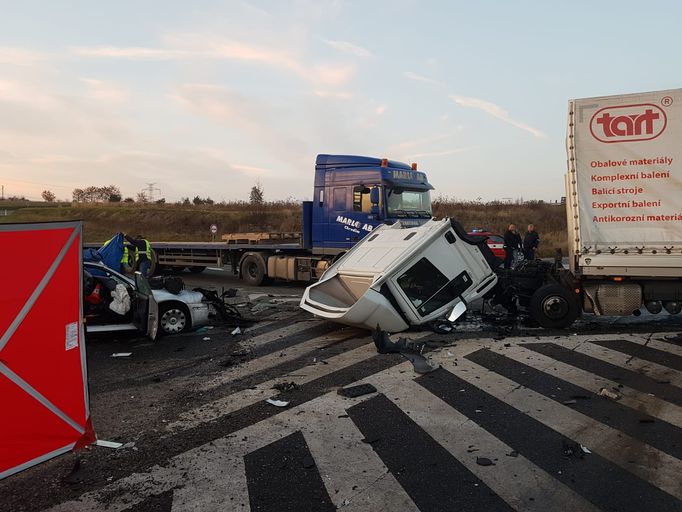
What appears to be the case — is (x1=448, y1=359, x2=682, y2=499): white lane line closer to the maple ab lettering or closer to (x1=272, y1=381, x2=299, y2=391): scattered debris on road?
(x1=272, y1=381, x2=299, y2=391): scattered debris on road

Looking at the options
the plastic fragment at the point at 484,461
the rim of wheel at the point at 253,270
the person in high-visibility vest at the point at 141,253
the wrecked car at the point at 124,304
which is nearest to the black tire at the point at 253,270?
the rim of wheel at the point at 253,270

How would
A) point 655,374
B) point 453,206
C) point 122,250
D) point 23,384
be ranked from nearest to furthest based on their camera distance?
point 23,384
point 655,374
point 122,250
point 453,206

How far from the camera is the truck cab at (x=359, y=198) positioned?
12086mm

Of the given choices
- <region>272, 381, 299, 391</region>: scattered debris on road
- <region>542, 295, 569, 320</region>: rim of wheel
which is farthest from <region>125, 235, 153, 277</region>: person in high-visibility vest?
<region>542, 295, 569, 320</region>: rim of wheel

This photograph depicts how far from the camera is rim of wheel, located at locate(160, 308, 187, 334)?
28.1 ft

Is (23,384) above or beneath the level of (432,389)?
above

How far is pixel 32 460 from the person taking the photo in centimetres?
336

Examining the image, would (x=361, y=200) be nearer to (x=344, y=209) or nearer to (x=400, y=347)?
(x=344, y=209)

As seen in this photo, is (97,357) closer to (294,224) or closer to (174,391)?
(174,391)

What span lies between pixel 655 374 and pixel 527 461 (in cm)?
324

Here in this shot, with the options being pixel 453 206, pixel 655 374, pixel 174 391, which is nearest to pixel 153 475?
pixel 174 391

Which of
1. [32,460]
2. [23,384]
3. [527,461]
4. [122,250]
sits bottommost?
[527,461]

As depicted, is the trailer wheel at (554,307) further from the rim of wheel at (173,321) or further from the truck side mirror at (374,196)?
the rim of wheel at (173,321)

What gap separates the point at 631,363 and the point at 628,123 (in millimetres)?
3682
